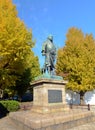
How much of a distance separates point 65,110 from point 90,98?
1596 cm

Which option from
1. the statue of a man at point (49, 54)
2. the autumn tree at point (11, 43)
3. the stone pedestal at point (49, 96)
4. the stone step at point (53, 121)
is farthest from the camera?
the autumn tree at point (11, 43)

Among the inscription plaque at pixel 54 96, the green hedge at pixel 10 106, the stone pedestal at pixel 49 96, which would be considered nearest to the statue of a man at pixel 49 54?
the stone pedestal at pixel 49 96

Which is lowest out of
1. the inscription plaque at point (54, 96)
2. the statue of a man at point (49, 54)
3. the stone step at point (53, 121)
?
the stone step at point (53, 121)

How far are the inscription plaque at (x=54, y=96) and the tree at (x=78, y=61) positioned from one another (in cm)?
1026

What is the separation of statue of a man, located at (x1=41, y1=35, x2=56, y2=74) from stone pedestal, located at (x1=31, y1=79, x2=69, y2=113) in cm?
109

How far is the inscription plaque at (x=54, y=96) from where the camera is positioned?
11.7 metres

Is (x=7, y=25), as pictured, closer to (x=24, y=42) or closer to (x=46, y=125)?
(x=24, y=42)

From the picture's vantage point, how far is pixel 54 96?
39.2 ft

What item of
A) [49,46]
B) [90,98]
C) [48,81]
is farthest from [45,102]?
[90,98]

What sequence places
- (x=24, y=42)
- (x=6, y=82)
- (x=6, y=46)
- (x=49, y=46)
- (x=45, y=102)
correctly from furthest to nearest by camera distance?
1. (x=6, y=82)
2. (x=24, y=42)
3. (x=6, y=46)
4. (x=49, y=46)
5. (x=45, y=102)

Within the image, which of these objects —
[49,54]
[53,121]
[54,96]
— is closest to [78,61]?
[49,54]

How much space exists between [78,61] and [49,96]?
1166 centimetres

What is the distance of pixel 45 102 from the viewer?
11469mm

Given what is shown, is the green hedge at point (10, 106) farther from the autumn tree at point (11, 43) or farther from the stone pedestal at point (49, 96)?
the stone pedestal at point (49, 96)
